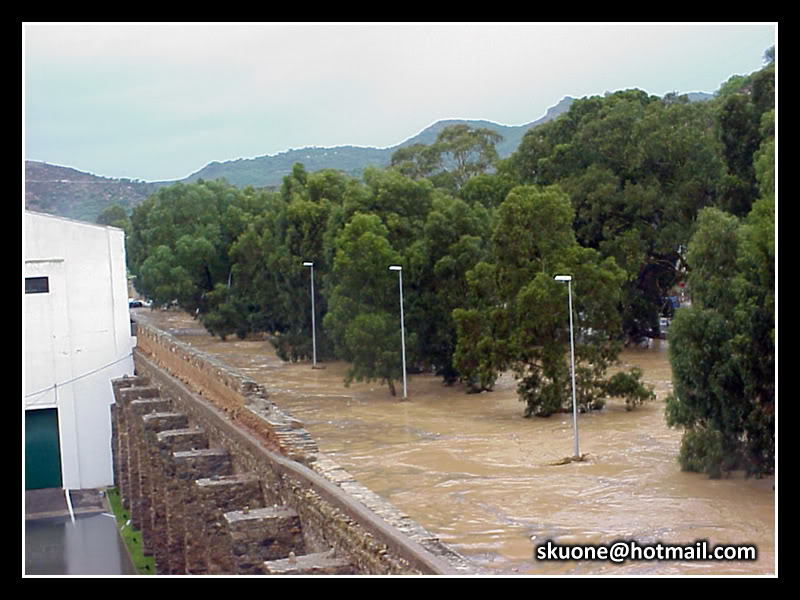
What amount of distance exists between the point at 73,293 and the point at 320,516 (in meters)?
17.2

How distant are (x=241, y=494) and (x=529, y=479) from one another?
5.16m

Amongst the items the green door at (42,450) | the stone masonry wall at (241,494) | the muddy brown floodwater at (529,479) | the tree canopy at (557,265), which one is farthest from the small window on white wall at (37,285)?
the tree canopy at (557,265)

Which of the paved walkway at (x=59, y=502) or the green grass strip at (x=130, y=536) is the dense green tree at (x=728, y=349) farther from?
the paved walkway at (x=59, y=502)

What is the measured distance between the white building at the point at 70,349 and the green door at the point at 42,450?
0.02 meters

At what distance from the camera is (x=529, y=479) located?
1585 cm

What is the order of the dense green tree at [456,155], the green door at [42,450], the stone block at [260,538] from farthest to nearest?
1. the dense green tree at [456,155]
2. the green door at [42,450]
3. the stone block at [260,538]

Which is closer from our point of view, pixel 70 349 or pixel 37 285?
pixel 37 285

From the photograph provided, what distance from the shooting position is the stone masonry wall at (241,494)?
27.8 feet

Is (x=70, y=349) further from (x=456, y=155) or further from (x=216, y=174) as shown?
(x=216, y=174)

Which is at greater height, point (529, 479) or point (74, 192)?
point (74, 192)

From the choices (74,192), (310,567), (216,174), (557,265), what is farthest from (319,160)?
(310,567)
